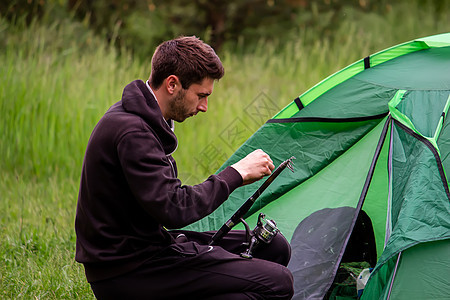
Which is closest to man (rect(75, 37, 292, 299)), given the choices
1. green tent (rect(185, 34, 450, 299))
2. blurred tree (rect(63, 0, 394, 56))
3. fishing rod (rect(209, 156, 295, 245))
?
fishing rod (rect(209, 156, 295, 245))

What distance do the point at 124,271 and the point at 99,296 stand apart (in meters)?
0.16

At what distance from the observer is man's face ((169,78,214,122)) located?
7.57ft

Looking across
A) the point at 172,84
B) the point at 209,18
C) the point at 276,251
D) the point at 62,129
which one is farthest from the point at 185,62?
the point at 209,18

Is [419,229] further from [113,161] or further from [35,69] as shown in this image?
[35,69]

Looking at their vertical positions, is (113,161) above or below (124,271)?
above

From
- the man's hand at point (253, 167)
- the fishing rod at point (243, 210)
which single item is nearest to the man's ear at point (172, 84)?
the man's hand at point (253, 167)

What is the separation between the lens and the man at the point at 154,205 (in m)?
2.11

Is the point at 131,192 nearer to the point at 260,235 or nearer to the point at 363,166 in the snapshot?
the point at 260,235

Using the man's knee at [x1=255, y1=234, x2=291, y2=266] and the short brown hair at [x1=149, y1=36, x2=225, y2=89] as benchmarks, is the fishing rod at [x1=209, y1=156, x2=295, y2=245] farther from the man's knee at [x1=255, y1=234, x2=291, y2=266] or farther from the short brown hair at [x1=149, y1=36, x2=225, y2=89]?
the short brown hair at [x1=149, y1=36, x2=225, y2=89]

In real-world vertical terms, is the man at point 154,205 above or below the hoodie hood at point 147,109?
below

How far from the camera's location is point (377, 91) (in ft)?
10.2

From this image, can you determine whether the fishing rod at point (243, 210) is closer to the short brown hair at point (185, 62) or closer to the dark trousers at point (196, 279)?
the dark trousers at point (196, 279)

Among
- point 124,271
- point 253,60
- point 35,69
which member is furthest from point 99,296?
point 253,60

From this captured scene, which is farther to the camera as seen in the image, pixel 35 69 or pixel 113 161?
pixel 35 69
